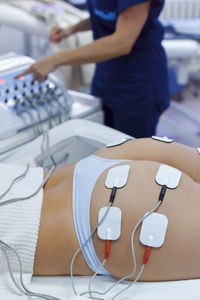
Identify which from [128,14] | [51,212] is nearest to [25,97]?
[128,14]

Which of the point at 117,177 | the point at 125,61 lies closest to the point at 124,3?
the point at 125,61

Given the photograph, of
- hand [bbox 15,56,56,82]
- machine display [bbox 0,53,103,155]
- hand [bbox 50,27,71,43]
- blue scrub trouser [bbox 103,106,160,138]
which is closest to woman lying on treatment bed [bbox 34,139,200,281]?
machine display [bbox 0,53,103,155]

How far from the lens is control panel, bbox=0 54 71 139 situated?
139cm

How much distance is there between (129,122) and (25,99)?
54 cm

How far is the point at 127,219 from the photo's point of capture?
92 centimetres

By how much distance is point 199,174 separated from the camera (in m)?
1.12

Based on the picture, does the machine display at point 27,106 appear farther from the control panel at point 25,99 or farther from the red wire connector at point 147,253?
the red wire connector at point 147,253

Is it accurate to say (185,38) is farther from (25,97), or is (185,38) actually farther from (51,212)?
(51,212)

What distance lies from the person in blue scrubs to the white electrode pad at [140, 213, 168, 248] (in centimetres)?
80

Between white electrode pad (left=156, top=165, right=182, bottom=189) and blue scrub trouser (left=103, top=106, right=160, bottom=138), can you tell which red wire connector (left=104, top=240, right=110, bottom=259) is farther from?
blue scrub trouser (left=103, top=106, right=160, bottom=138)

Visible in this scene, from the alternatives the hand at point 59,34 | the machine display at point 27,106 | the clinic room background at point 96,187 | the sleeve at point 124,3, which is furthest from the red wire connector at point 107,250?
the hand at point 59,34

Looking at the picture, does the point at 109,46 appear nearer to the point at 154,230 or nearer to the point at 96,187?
the point at 96,187

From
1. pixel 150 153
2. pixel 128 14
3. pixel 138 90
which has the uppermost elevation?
pixel 128 14

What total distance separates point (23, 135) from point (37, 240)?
0.54 m
